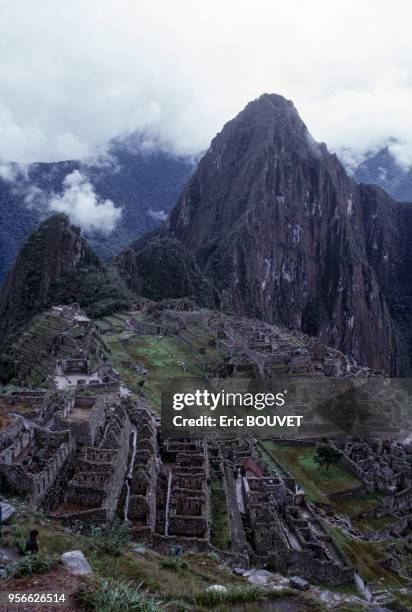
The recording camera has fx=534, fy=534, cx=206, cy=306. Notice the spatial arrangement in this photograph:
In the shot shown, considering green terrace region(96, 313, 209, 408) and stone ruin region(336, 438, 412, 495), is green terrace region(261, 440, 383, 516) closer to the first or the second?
stone ruin region(336, 438, 412, 495)

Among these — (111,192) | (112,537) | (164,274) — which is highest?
(111,192)

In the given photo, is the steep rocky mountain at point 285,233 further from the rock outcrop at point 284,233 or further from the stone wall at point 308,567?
the stone wall at point 308,567

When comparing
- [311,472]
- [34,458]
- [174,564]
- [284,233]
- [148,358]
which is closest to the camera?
[174,564]

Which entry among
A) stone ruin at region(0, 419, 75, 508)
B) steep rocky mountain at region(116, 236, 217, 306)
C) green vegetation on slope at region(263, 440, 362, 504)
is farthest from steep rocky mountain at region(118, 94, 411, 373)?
stone ruin at region(0, 419, 75, 508)

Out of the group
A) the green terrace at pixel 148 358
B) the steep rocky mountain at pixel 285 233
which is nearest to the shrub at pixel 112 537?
the green terrace at pixel 148 358

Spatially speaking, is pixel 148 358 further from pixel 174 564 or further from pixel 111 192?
pixel 111 192

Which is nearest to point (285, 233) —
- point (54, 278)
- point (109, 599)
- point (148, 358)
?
point (54, 278)
